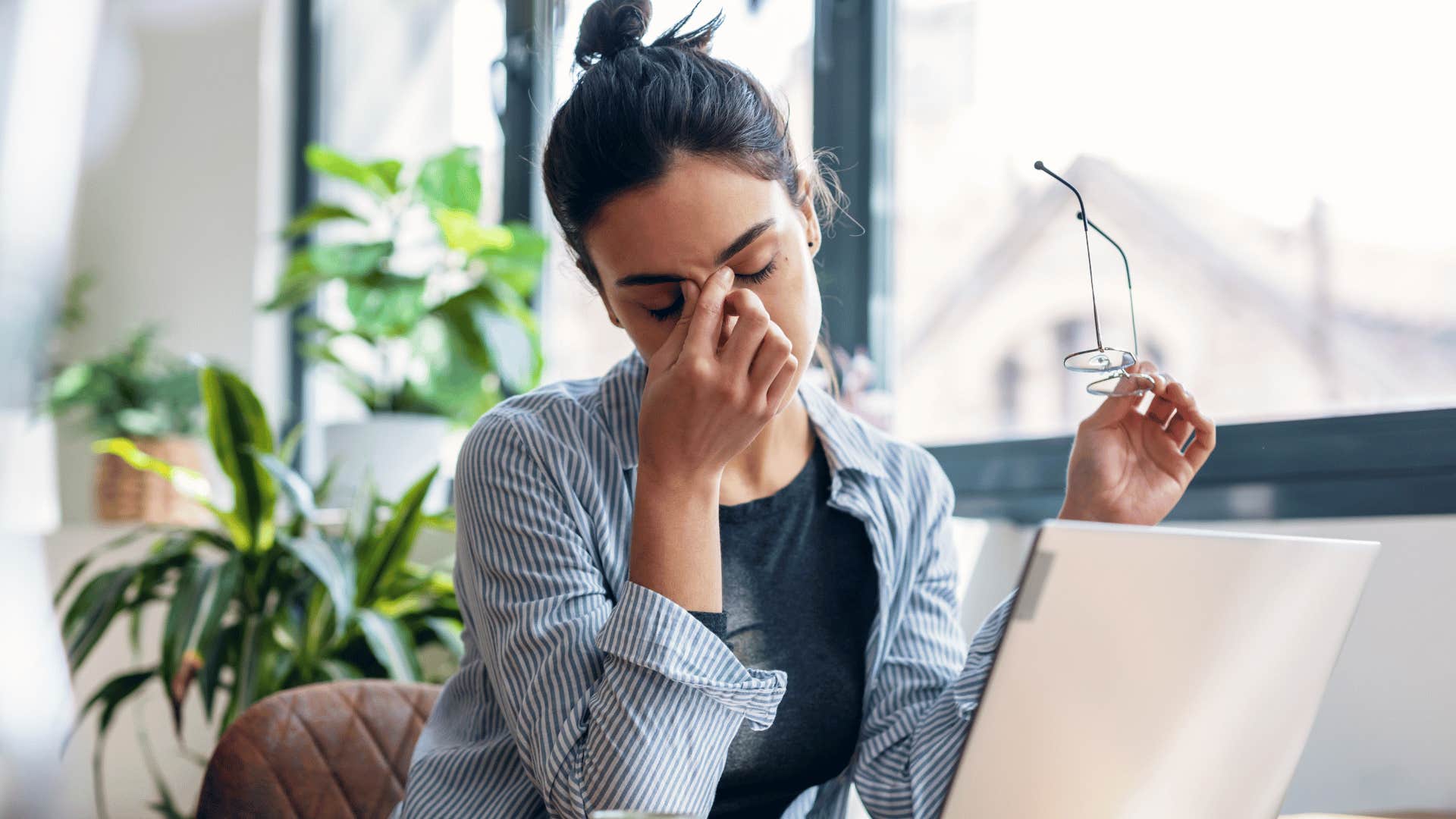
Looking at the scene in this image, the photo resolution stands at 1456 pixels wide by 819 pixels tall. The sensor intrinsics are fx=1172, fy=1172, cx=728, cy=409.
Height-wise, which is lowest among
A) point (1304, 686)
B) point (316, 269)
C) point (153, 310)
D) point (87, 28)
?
point (153, 310)

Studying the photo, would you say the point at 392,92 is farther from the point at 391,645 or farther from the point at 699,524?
the point at 699,524

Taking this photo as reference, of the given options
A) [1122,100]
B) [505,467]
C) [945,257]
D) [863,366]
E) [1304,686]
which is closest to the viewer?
[1304,686]

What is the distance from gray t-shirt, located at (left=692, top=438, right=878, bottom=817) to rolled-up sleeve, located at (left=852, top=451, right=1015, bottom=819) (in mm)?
30

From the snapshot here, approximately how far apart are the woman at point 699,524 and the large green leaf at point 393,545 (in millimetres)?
825

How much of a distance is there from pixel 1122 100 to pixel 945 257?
0.35 meters

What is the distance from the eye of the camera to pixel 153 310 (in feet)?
9.86

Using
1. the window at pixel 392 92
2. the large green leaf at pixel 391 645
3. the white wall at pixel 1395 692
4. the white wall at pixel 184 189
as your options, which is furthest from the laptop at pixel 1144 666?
the white wall at pixel 184 189

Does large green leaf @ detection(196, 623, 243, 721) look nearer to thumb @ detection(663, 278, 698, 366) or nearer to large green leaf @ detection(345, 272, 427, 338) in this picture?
large green leaf @ detection(345, 272, 427, 338)

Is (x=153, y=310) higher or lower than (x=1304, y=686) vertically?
lower

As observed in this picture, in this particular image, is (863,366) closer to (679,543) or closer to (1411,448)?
(1411,448)

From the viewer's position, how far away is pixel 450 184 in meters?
2.32

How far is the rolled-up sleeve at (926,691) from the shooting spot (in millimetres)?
928

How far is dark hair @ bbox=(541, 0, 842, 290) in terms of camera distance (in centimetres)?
92

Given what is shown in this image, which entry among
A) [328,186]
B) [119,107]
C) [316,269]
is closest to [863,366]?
[316,269]
